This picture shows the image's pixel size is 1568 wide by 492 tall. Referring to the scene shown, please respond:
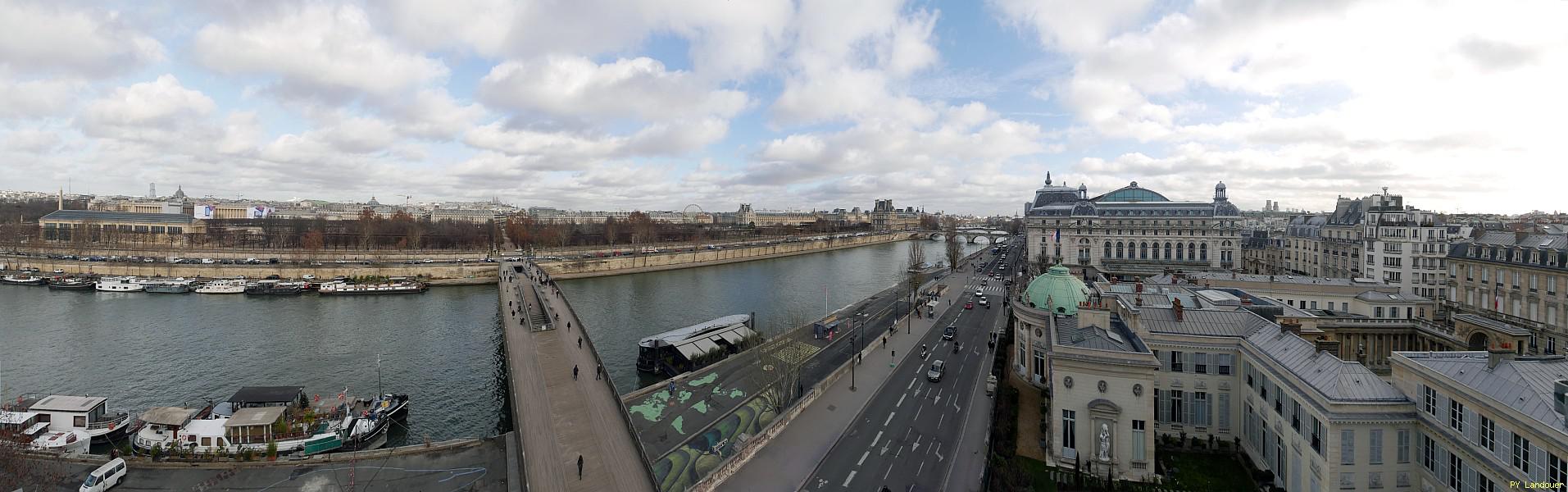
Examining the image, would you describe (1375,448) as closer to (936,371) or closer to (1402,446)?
(1402,446)

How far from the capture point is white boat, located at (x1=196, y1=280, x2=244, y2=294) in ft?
156

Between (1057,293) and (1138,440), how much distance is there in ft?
22.7

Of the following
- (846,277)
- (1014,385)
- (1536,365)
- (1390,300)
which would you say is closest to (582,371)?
(1014,385)

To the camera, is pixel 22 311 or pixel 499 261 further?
pixel 499 261

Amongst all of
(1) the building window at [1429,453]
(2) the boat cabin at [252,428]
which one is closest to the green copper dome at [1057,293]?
(1) the building window at [1429,453]

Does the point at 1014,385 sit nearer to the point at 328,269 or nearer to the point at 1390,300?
the point at 1390,300

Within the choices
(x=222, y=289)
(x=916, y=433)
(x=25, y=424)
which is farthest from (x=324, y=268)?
(x=916, y=433)

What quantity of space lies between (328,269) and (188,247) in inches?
1058

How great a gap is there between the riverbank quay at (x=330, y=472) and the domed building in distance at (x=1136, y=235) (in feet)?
152

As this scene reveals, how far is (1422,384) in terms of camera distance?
10961mm

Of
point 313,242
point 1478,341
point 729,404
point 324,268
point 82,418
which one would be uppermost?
point 313,242

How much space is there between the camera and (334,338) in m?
32.0

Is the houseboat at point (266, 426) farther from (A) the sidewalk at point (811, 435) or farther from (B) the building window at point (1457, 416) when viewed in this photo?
(B) the building window at point (1457, 416)

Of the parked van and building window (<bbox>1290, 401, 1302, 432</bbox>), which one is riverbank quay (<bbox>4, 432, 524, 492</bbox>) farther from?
building window (<bbox>1290, 401, 1302, 432</bbox>)
